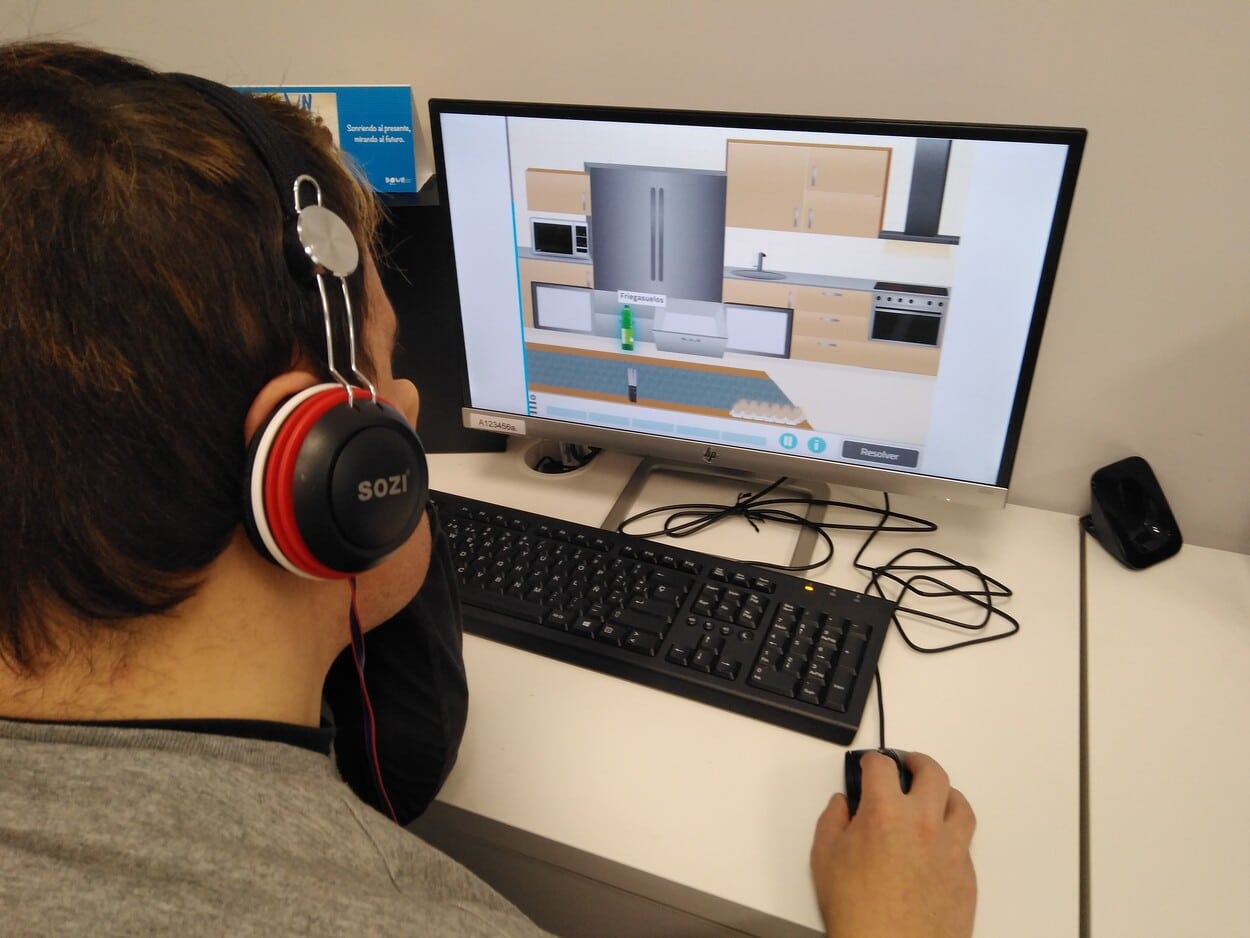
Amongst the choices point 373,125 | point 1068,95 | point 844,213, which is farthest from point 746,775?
point 373,125

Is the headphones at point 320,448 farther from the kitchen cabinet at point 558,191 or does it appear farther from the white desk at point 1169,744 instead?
the white desk at point 1169,744

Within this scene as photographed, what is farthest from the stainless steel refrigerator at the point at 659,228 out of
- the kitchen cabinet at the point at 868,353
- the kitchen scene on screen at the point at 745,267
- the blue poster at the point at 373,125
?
the blue poster at the point at 373,125

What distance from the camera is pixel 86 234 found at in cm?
45

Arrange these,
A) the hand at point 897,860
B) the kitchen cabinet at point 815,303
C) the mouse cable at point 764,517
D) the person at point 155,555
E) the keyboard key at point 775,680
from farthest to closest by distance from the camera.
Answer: the mouse cable at point 764,517
the kitchen cabinet at point 815,303
the keyboard key at point 775,680
the hand at point 897,860
the person at point 155,555

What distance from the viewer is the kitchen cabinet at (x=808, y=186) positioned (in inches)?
32.9

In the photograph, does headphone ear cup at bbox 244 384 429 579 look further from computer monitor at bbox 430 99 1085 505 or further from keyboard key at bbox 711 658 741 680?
computer monitor at bbox 430 99 1085 505

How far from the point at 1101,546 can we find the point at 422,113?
0.96 meters

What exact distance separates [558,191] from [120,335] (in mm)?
569

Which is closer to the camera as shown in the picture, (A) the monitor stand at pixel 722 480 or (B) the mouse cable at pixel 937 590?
(B) the mouse cable at pixel 937 590

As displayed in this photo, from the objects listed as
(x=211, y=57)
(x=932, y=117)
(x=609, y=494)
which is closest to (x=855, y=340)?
(x=932, y=117)

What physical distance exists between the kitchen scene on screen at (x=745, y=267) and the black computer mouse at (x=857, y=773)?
0.34 meters

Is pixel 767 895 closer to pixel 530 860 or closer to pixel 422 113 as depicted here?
pixel 530 860

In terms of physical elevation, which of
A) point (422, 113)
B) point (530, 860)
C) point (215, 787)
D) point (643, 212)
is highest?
point (422, 113)

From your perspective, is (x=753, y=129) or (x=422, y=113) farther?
(x=422, y=113)
